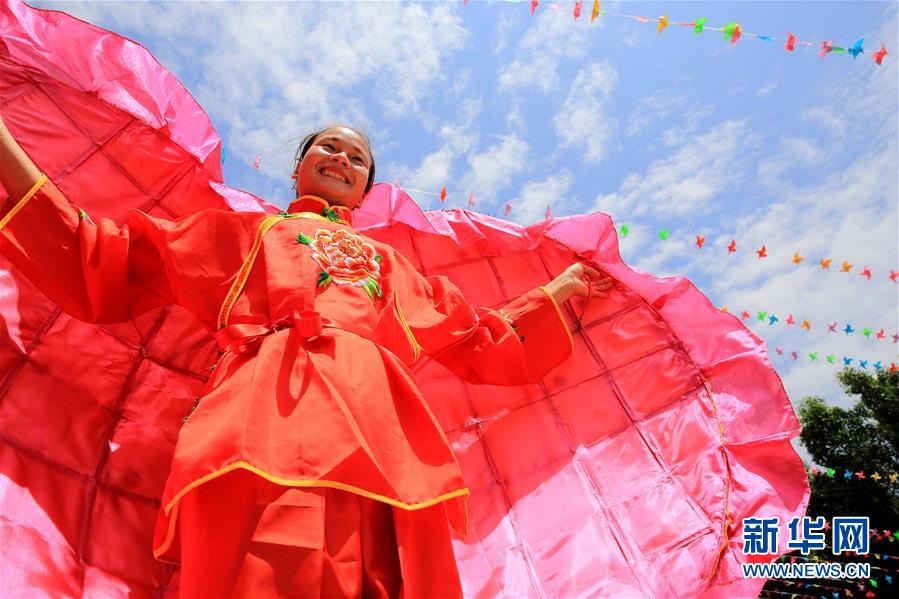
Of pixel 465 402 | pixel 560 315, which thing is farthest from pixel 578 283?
pixel 465 402

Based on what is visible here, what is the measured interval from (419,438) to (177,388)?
1104mm

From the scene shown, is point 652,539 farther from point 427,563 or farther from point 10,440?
point 10,440

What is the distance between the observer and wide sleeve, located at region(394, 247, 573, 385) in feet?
6.05

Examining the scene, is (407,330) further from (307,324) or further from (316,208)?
(316,208)

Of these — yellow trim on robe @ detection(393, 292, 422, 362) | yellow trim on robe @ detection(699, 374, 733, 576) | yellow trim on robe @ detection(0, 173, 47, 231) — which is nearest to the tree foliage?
yellow trim on robe @ detection(699, 374, 733, 576)

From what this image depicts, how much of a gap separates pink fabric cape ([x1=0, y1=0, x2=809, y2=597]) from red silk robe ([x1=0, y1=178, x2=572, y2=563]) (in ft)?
1.41

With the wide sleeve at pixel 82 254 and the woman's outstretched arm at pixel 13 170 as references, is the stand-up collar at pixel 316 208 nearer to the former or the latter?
the wide sleeve at pixel 82 254

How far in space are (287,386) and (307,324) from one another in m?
0.16

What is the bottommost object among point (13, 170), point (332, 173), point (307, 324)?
point (307, 324)

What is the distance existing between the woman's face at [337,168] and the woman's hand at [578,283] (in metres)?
0.84

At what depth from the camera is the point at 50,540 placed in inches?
60.2

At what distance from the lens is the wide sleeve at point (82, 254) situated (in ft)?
4.64

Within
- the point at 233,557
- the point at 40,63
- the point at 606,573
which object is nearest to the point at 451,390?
the point at 606,573

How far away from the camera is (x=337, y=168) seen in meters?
2.02
